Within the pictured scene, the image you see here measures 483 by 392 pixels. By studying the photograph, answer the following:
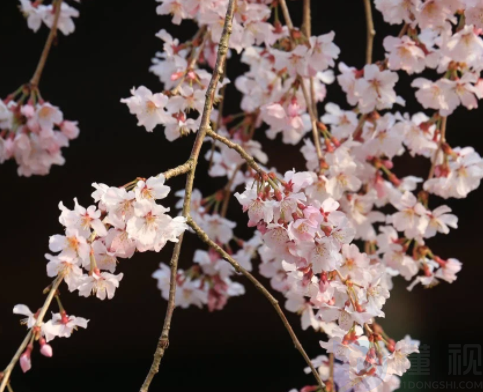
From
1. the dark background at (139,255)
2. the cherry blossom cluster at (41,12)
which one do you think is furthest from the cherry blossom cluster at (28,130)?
the dark background at (139,255)

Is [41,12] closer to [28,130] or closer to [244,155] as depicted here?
[28,130]

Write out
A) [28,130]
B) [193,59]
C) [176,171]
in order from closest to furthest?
[176,171], [193,59], [28,130]

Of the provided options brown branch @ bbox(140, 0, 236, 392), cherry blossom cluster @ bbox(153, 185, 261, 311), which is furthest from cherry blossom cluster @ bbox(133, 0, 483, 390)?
brown branch @ bbox(140, 0, 236, 392)

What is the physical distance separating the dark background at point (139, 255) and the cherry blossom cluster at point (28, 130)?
75 centimetres

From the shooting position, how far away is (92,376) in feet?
7.14

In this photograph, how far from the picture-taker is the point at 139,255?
6.99ft

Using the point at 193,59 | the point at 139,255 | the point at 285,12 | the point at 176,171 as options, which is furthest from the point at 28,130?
the point at 139,255

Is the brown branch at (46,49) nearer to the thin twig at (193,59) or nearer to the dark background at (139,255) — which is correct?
the thin twig at (193,59)

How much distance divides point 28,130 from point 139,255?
0.91m

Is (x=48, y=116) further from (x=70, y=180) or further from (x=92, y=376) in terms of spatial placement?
(x=92, y=376)

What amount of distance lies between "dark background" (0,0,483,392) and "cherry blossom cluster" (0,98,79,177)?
75 cm

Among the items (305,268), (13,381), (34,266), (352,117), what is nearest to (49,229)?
(34,266)

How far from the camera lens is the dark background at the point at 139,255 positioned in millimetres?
2070

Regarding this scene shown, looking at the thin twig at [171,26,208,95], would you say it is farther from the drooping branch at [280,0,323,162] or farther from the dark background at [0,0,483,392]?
the dark background at [0,0,483,392]
